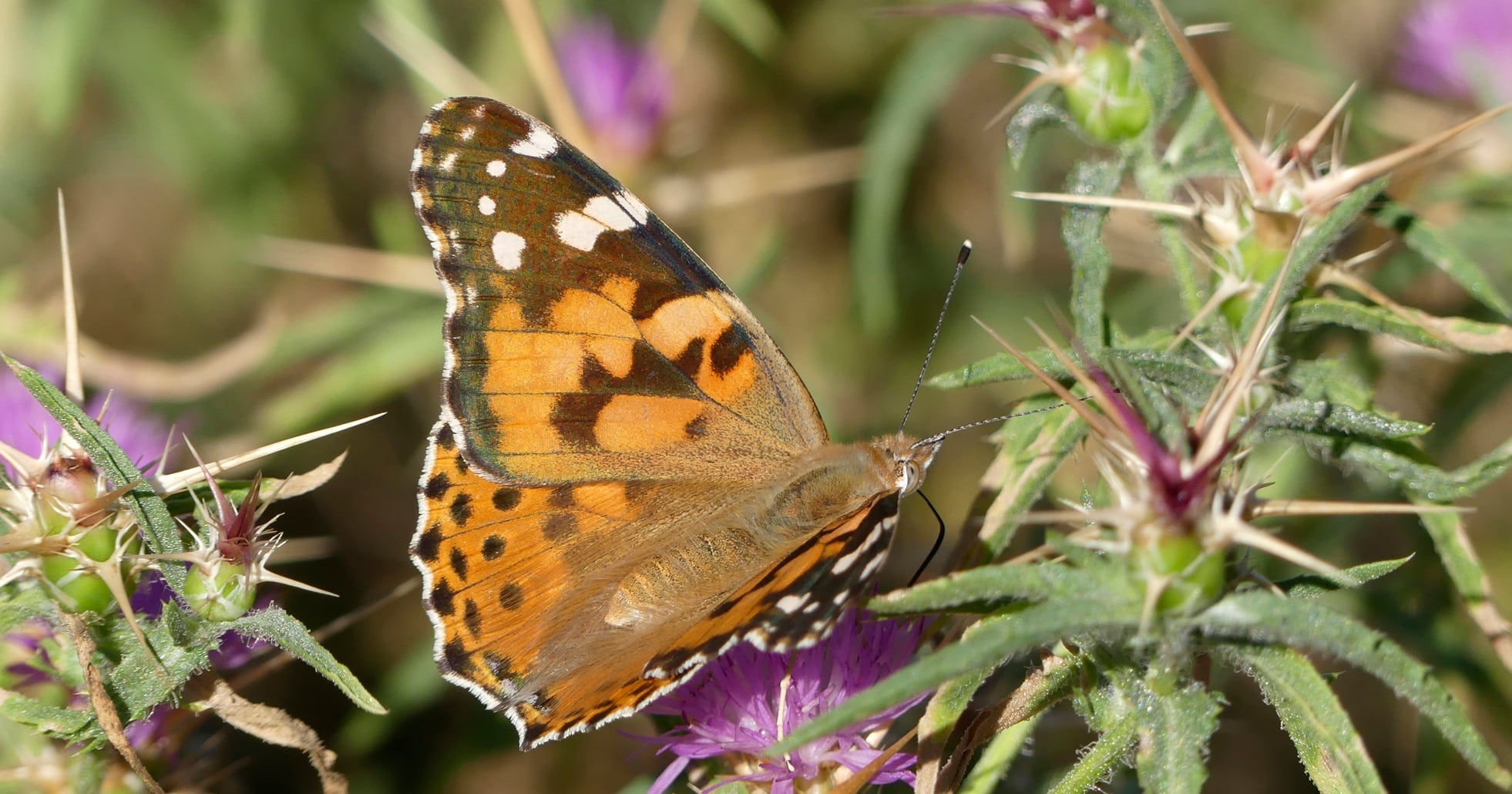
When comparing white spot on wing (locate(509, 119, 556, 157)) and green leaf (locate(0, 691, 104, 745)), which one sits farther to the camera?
white spot on wing (locate(509, 119, 556, 157))

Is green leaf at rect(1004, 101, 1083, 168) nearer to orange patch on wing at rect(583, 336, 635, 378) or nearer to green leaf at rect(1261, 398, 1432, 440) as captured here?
green leaf at rect(1261, 398, 1432, 440)

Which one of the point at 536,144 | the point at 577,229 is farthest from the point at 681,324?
the point at 536,144

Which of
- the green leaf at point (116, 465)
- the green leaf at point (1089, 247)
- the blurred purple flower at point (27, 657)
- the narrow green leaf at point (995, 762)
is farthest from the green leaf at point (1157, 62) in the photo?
the blurred purple flower at point (27, 657)

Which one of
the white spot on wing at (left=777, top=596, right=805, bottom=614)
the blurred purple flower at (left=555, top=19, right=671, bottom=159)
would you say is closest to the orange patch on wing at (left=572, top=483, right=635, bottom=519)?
the white spot on wing at (left=777, top=596, right=805, bottom=614)

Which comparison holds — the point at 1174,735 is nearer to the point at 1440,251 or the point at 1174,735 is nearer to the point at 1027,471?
the point at 1027,471

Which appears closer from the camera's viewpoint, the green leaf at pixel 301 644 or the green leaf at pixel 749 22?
the green leaf at pixel 301 644

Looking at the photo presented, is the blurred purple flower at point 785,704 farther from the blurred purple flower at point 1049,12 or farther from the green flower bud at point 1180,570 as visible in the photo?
the blurred purple flower at point 1049,12

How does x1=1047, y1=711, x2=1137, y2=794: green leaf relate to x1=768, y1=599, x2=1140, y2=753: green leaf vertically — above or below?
below
